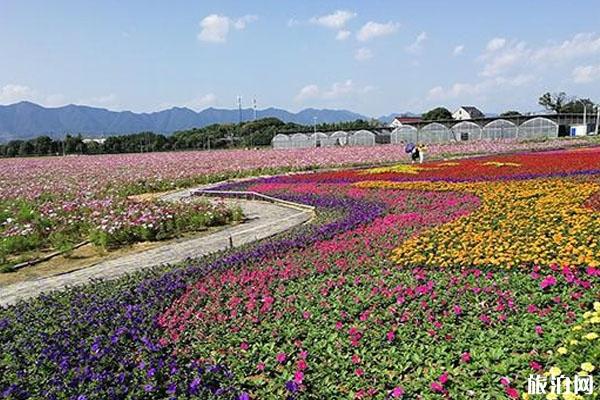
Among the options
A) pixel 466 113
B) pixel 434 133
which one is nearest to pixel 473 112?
pixel 466 113

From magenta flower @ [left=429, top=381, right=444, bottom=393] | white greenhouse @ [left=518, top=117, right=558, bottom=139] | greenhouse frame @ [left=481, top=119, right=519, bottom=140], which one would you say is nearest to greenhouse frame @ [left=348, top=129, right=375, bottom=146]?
greenhouse frame @ [left=481, top=119, right=519, bottom=140]

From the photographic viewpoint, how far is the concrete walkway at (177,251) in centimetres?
852

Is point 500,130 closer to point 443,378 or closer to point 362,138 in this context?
point 362,138

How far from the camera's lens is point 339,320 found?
17.8 ft

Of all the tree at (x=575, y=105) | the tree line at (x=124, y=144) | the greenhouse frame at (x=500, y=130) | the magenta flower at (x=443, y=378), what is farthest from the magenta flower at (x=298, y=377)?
the tree at (x=575, y=105)

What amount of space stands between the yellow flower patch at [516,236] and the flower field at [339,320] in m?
0.03

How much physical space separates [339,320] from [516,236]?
3599mm

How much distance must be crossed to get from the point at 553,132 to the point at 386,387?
58.6 meters

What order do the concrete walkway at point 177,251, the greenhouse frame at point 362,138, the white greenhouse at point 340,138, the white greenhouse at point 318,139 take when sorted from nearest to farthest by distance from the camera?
the concrete walkway at point 177,251
the greenhouse frame at point 362,138
the white greenhouse at point 340,138
the white greenhouse at point 318,139

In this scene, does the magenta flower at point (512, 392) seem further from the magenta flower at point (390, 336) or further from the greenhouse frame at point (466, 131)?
the greenhouse frame at point (466, 131)

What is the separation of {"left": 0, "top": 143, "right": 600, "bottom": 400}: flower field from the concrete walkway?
4.47 feet

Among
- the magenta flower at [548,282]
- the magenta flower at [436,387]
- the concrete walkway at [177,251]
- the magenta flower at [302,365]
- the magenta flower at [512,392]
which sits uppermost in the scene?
the magenta flower at [548,282]

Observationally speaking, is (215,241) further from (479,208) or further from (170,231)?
(479,208)

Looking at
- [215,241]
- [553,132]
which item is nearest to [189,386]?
[215,241]
